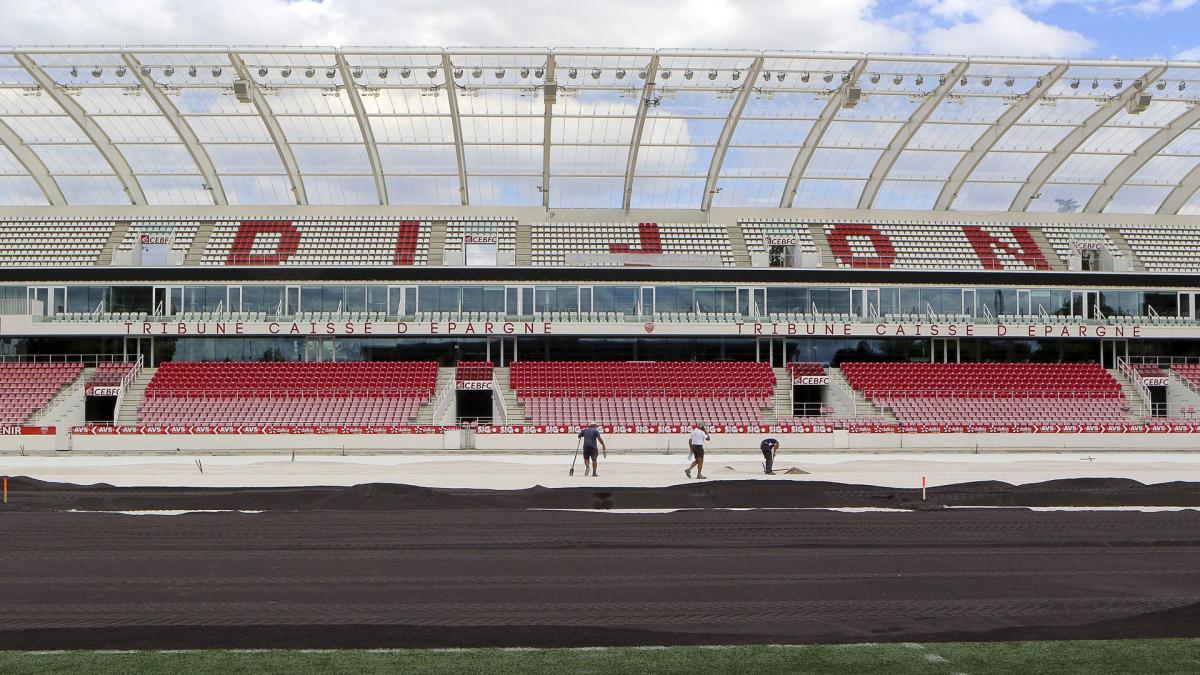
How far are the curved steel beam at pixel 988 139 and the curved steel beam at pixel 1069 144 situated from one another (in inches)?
142

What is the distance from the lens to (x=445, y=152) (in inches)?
2109

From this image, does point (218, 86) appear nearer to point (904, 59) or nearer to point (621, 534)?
point (904, 59)

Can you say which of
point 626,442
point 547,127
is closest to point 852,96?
point 547,127

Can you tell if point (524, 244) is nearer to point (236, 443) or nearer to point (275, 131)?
point (275, 131)

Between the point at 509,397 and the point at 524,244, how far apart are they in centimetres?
1404

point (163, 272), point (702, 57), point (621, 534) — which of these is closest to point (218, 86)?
point (163, 272)

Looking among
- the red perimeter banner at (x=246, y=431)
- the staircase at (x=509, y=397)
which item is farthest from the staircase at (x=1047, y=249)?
the red perimeter banner at (x=246, y=431)

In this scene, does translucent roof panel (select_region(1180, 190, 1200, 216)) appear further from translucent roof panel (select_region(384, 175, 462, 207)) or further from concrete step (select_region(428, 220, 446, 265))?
concrete step (select_region(428, 220, 446, 265))

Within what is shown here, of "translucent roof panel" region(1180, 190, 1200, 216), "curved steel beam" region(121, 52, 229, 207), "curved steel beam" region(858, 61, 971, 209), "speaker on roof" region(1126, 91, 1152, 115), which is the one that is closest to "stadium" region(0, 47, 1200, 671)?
A: "speaker on roof" region(1126, 91, 1152, 115)

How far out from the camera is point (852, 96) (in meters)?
47.1

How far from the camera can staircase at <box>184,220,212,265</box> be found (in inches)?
2111

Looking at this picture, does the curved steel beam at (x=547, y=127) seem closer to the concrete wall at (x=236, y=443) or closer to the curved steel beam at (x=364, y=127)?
Answer: the curved steel beam at (x=364, y=127)

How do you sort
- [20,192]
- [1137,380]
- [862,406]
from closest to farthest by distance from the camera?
[862,406]
[1137,380]
[20,192]

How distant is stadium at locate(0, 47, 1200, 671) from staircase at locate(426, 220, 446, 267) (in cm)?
24
